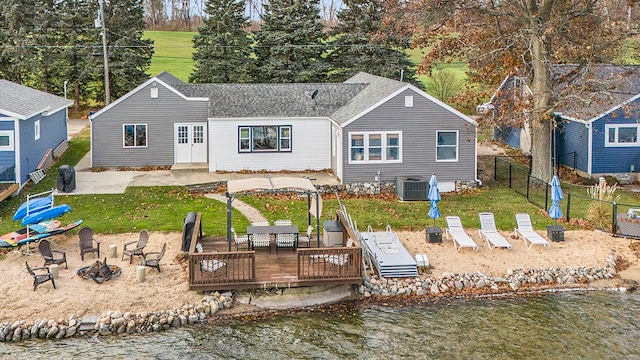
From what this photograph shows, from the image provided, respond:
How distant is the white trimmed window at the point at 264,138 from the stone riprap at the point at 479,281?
12.7 meters

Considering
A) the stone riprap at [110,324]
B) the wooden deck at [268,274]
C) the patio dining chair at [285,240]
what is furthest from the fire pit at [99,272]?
the patio dining chair at [285,240]

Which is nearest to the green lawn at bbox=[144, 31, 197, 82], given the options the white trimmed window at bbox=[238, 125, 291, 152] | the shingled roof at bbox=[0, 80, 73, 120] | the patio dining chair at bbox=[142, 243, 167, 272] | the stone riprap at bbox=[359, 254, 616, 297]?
the shingled roof at bbox=[0, 80, 73, 120]

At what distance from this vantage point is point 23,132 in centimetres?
2516

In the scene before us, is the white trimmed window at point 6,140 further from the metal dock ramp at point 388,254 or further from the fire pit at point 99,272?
the metal dock ramp at point 388,254

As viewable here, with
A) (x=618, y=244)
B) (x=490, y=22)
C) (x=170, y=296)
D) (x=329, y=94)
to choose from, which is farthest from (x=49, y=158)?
(x=618, y=244)

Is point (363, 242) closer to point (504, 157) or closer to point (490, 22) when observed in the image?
point (490, 22)

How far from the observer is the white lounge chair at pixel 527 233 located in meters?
Answer: 19.1

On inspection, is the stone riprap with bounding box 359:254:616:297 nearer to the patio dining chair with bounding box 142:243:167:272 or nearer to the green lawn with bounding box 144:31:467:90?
the patio dining chair with bounding box 142:243:167:272

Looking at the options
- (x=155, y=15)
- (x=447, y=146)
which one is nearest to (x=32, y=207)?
(x=447, y=146)

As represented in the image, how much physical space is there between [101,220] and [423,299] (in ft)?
35.2

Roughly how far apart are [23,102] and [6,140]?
141 inches

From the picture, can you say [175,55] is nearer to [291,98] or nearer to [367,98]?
[291,98]

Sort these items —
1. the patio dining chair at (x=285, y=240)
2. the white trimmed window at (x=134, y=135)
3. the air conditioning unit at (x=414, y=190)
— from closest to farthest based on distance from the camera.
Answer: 1. the patio dining chair at (x=285, y=240)
2. the air conditioning unit at (x=414, y=190)
3. the white trimmed window at (x=134, y=135)

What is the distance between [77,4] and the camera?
47844 mm
